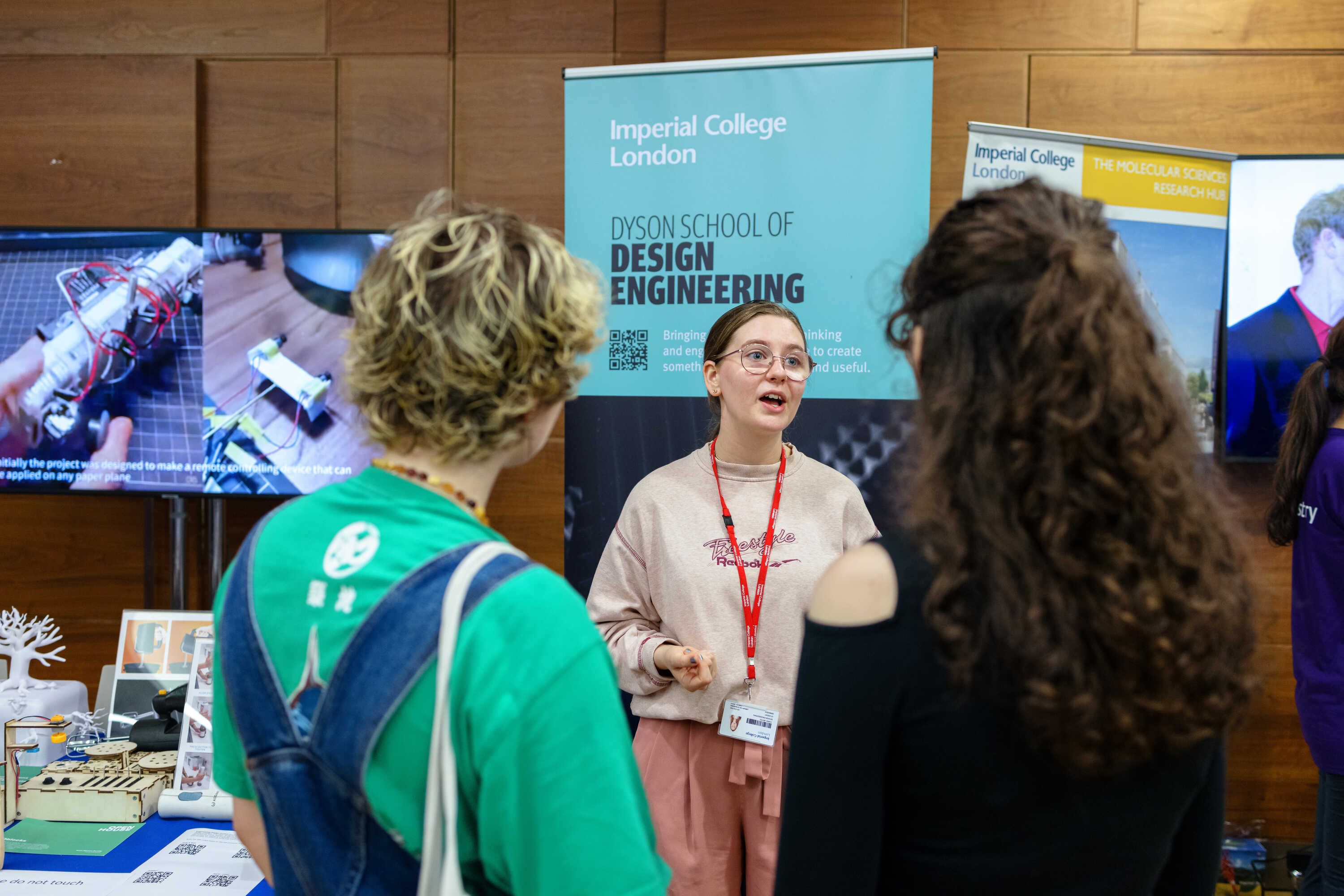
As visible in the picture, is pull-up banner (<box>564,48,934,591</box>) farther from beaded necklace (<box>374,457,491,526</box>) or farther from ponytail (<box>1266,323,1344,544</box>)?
beaded necklace (<box>374,457,491,526</box>)

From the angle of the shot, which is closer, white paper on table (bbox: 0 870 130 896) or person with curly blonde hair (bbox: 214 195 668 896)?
person with curly blonde hair (bbox: 214 195 668 896)

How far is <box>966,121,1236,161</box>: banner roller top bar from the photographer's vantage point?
289cm

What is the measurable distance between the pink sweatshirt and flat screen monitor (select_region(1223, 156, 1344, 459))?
1.95 meters

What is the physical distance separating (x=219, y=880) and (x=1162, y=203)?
3.29 m

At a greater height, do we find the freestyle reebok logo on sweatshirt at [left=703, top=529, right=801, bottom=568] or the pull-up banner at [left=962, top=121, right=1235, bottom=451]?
the pull-up banner at [left=962, top=121, right=1235, bottom=451]

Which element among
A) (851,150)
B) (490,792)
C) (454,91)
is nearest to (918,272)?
(490,792)

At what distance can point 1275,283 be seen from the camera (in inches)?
123

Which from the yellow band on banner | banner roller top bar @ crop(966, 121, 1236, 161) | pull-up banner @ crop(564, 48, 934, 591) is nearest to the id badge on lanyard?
pull-up banner @ crop(564, 48, 934, 591)

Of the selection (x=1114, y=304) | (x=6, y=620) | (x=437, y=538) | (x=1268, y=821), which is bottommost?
(x=1268, y=821)

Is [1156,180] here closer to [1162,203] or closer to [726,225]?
[1162,203]

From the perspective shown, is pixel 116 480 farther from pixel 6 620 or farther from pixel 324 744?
pixel 324 744

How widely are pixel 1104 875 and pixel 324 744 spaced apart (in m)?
0.69

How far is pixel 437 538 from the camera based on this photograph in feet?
2.56

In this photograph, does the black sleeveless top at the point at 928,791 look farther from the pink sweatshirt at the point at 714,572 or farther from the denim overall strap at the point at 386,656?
the pink sweatshirt at the point at 714,572
